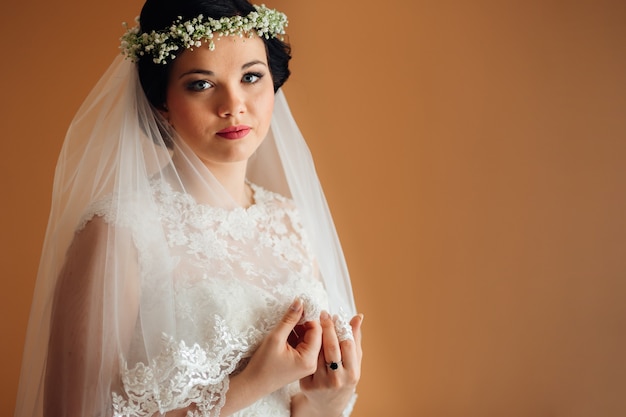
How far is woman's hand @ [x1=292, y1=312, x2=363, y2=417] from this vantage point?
1.53 meters

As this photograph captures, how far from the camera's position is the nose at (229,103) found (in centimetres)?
158

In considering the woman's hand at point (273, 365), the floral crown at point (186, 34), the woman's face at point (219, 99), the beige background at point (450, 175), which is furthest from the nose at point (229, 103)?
the beige background at point (450, 175)

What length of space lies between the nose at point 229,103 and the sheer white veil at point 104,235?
0.49 ft

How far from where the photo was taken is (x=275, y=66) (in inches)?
70.6

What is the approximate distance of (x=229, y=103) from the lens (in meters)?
1.58

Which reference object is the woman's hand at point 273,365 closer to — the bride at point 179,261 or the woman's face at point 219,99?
the bride at point 179,261

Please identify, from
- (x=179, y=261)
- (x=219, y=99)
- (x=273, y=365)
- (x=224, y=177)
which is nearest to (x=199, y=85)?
(x=219, y=99)

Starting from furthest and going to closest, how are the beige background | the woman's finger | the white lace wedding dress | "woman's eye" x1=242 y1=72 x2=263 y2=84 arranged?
the beige background < "woman's eye" x1=242 y1=72 x2=263 y2=84 < the woman's finger < the white lace wedding dress

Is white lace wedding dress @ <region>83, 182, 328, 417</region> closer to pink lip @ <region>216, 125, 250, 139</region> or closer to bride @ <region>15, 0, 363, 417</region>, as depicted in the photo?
bride @ <region>15, 0, 363, 417</region>

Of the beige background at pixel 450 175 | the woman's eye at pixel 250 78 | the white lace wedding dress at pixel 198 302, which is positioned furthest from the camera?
the beige background at pixel 450 175

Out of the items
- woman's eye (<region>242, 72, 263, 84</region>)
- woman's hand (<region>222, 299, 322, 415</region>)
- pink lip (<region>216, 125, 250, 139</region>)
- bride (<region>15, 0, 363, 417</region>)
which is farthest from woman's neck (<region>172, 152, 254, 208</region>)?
woman's hand (<region>222, 299, 322, 415</region>)

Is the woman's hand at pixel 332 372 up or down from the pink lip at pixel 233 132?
down

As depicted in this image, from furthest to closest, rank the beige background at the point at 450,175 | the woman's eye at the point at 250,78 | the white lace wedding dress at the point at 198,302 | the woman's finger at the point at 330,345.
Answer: the beige background at the point at 450,175
the woman's eye at the point at 250,78
the woman's finger at the point at 330,345
the white lace wedding dress at the point at 198,302

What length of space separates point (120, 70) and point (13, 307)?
1.32 meters
